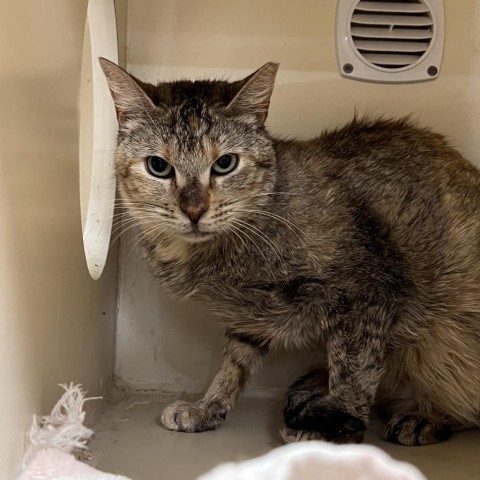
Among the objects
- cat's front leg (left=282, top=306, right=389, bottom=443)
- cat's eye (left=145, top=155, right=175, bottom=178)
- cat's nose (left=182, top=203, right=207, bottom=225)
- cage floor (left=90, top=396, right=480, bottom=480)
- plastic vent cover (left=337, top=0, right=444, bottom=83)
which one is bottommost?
cage floor (left=90, top=396, right=480, bottom=480)

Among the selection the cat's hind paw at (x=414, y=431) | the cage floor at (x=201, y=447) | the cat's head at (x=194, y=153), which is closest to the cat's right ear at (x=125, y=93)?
the cat's head at (x=194, y=153)

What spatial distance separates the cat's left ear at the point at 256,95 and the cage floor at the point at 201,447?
68 cm

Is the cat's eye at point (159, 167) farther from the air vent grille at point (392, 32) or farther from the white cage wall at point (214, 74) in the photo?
the air vent grille at point (392, 32)

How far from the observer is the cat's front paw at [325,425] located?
1449 millimetres

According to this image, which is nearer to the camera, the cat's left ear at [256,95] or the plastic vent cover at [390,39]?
the cat's left ear at [256,95]

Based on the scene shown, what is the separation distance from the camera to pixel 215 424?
1642 mm

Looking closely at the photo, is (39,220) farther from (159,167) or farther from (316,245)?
(316,245)

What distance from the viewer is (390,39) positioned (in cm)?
187

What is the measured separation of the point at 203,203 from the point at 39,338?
0.41m

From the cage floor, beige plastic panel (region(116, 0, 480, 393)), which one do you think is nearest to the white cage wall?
beige plastic panel (region(116, 0, 480, 393))

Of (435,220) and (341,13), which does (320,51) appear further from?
(435,220)

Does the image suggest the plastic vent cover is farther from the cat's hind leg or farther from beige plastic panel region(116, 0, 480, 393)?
the cat's hind leg

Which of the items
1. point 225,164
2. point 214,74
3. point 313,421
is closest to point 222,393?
point 313,421

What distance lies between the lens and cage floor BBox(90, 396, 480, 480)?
1.42 metres
